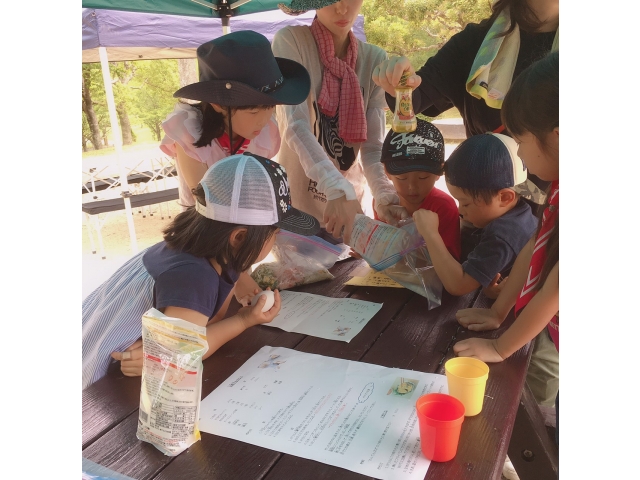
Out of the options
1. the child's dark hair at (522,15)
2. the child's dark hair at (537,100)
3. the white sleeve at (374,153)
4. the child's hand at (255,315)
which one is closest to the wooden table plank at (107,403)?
the child's hand at (255,315)

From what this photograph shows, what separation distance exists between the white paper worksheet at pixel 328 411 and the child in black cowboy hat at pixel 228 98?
94 centimetres

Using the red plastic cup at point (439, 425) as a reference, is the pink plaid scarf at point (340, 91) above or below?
above

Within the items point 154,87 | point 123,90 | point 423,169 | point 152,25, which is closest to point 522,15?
point 423,169

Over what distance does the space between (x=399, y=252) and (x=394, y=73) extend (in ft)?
2.00

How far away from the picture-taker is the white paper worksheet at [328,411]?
887 millimetres

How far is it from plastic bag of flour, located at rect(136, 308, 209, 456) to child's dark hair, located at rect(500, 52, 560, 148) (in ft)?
2.82

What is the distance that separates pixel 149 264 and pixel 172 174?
785cm

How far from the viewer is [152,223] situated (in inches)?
309

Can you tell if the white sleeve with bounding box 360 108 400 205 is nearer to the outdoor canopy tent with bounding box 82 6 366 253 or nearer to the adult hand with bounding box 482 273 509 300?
the adult hand with bounding box 482 273 509 300

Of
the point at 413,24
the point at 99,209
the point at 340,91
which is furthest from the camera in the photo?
the point at 413,24

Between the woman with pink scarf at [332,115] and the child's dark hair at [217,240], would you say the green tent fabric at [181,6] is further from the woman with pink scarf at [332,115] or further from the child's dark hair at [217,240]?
the child's dark hair at [217,240]

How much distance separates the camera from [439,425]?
2.71 ft

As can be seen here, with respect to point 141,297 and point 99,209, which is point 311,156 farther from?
point 99,209

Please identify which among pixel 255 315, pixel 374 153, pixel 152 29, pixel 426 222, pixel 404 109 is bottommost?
pixel 255 315
